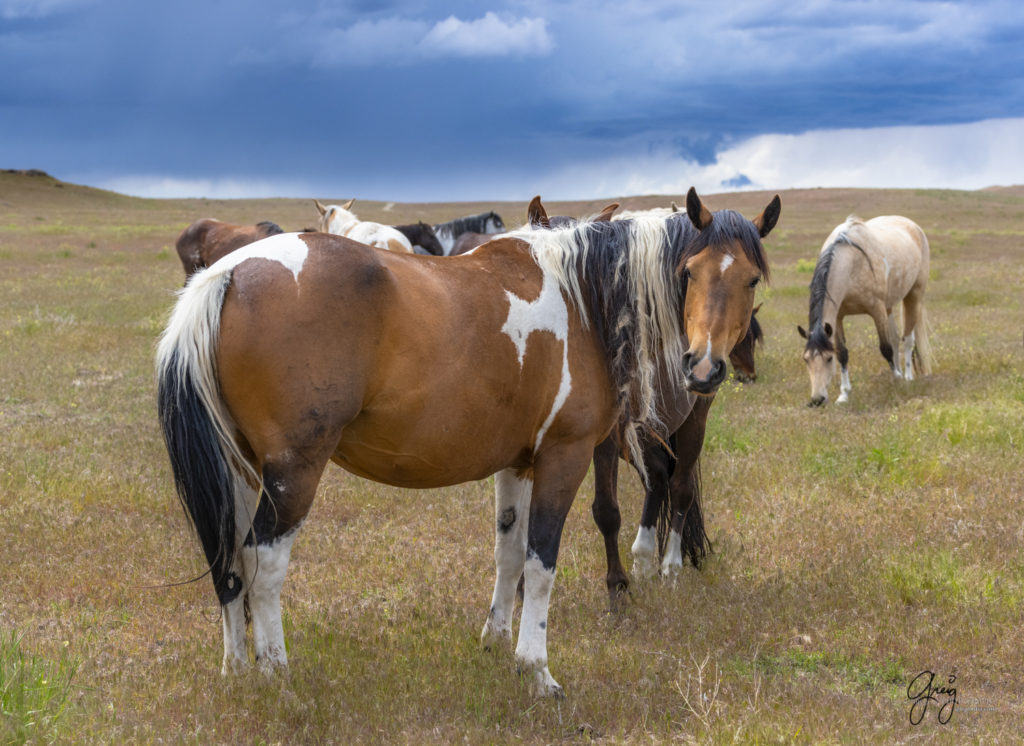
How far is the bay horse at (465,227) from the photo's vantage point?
17.5 meters

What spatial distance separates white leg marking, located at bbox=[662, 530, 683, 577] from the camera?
599 centimetres

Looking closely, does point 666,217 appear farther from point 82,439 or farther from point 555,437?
point 82,439

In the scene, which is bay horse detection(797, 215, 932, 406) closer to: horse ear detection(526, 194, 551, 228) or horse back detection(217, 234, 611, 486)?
horse ear detection(526, 194, 551, 228)

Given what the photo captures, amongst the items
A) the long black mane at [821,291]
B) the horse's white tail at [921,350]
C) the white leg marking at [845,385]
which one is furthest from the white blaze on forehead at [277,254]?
the horse's white tail at [921,350]

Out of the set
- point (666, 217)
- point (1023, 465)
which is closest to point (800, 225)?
point (1023, 465)

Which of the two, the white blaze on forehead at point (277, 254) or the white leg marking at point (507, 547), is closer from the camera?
the white blaze on forehead at point (277, 254)

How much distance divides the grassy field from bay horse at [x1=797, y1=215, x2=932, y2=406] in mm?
962

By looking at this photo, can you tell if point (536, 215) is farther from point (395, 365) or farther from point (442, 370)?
point (395, 365)

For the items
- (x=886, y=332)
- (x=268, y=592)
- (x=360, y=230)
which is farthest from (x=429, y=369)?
(x=886, y=332)

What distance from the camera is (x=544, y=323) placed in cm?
419

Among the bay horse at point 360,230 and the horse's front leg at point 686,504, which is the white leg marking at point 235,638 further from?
the bay horse at point 360,230

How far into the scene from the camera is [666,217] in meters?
4.63

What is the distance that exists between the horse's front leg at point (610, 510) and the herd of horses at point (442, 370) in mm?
317

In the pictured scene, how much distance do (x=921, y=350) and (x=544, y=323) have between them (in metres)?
11.0
